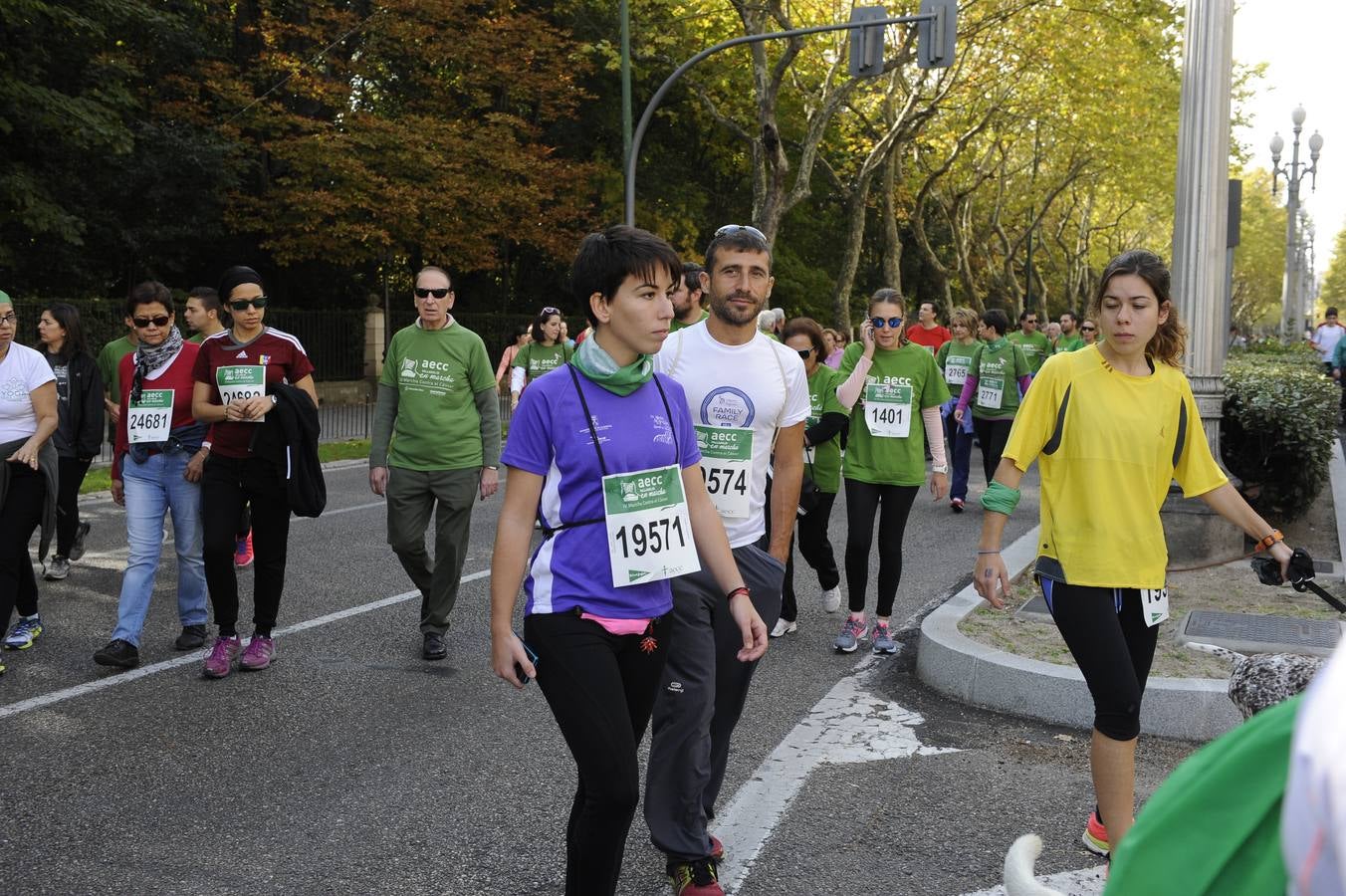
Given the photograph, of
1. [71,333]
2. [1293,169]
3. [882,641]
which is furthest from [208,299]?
[1293,169]

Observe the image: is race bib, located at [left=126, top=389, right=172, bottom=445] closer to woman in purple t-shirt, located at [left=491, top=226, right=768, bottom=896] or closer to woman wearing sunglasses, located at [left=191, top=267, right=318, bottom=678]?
woman wearing sunglasses, located at [left=191, top=267, right=318, bottom=678]

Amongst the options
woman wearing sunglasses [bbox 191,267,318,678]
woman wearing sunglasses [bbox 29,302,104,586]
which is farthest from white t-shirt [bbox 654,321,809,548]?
woman wearing sunglasses [bbox 29,302,104,586]

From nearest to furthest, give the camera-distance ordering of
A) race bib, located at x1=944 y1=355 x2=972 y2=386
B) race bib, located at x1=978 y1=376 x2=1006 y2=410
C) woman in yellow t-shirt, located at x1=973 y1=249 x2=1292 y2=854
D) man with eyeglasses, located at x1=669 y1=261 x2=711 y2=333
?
1. woman in yellow t-shirt, located at x1=973 y1=249 x2=1292 y2=854
2. man with eyeglasses, located at x1=669 y1=261 x2=711 y2=333
3. race bib, located at x1=978 y1=376 x2=1006 y2=410
4. race bib, located at x1=944 y1=355 x2=972 y2=386

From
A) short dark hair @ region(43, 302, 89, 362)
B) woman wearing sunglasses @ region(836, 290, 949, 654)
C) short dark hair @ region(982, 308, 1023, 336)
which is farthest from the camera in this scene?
short dark hair @ region(982, 308, 1023, 336)

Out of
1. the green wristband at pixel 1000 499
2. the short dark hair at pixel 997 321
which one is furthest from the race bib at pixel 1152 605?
the short dark hair at pixel 997 321

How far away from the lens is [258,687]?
241 inches

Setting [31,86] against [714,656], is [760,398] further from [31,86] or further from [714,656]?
[31,86]

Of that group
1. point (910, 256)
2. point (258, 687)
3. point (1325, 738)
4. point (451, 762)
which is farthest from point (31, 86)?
point (910, 256)

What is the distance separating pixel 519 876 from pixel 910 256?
4906 cm

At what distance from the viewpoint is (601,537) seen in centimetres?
321

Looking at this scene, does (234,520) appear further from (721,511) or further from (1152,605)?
(1152,605)

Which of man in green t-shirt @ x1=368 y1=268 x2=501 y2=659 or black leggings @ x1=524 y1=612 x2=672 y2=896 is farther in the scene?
man in green t-shirt @ x1=368 y1=268 x2=501 y2=659

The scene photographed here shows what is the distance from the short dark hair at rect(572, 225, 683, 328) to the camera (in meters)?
3.30

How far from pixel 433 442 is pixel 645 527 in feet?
12.3
